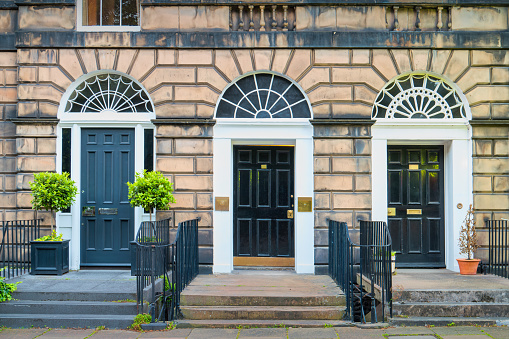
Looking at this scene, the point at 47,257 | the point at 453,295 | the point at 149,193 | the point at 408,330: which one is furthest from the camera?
the point at 47,257

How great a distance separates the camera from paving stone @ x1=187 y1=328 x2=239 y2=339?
669 centimetres

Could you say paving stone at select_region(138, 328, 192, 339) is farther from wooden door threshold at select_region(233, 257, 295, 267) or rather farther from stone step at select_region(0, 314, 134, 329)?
wooden door threshold at select_region(233, 257, 295, 267)

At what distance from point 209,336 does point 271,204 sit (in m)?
3.70

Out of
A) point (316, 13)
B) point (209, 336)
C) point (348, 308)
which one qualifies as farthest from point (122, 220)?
point (316, 13)

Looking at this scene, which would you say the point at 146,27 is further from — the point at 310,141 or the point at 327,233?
the point at 327,233

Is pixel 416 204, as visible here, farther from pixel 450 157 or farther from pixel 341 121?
pixel 341 121

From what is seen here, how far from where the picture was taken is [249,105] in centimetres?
970

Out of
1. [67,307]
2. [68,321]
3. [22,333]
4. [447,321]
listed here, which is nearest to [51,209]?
[67,307]

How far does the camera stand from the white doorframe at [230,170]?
31.3ft

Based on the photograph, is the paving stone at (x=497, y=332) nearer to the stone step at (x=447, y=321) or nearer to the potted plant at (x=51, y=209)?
the stone step at (x=447, y=321)

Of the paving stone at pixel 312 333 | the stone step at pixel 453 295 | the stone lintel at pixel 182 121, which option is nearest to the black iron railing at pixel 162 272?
the paving stone at pixel 312 333

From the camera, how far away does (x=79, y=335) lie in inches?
267

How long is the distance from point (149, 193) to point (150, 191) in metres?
0.04

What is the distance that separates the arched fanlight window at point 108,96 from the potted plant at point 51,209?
1585 millimetres
